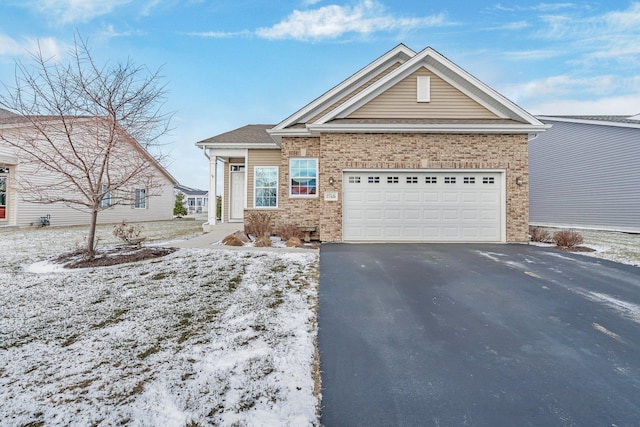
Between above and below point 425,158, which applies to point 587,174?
above

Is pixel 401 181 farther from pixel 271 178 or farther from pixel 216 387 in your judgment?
pixel 216 387

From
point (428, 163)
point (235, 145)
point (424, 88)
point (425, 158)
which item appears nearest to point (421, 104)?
point (424, 88)

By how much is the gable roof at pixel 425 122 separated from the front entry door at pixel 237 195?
13.4 ft

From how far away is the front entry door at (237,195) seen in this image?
1416 cm

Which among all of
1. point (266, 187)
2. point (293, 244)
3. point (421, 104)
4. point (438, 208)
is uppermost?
point (421, 104)

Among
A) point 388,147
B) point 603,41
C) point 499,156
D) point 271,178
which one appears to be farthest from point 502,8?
point 271,178

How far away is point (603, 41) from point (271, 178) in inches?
659

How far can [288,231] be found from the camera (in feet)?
33.5

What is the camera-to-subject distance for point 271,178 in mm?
12641

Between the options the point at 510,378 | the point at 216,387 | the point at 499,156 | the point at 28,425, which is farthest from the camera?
the point at 499,156

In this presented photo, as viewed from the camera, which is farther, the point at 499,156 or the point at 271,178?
the point at 271,178

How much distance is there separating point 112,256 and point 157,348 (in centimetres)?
533

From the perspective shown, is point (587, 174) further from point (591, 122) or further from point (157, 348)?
Answer: point (157, 348)

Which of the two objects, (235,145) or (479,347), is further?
(235,145)
